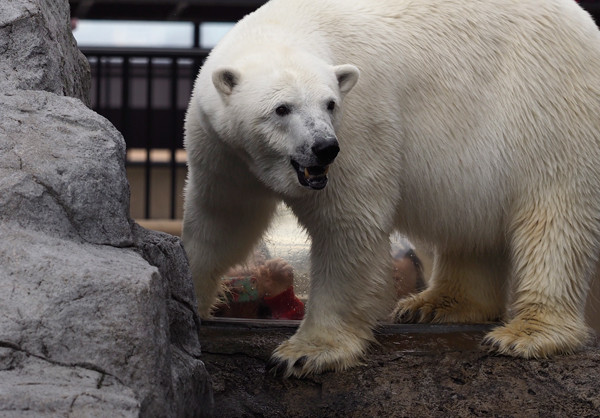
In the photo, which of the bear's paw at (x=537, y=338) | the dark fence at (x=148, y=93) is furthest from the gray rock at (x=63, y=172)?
the dark fence at (x=148, y=93)

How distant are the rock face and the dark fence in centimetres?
452

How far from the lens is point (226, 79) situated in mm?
3264

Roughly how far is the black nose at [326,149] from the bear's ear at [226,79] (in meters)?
0.43

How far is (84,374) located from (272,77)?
1.38 metres

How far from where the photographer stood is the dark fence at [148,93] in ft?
24.8

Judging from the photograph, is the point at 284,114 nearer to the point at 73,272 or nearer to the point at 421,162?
the point at 421,162

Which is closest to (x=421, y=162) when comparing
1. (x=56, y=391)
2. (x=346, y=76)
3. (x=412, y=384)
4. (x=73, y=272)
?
(x=346, y=76)

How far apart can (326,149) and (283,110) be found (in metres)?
0.25

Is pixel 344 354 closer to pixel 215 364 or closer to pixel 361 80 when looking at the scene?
pixel 215 364

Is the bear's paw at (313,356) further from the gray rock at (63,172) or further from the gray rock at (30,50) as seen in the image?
the gray rock at (30,50)

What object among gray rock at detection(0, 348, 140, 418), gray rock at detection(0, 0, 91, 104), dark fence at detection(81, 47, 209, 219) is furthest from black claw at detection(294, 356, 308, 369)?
dark fence at detection(81, 47, 209, 219)

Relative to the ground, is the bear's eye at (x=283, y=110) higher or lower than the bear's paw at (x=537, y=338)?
higher

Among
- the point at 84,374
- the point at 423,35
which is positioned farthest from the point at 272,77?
the point at 84,374

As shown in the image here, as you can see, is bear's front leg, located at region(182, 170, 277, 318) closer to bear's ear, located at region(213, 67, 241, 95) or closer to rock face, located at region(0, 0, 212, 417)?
bear's ear, located at region(213, 67, 241, 95)
